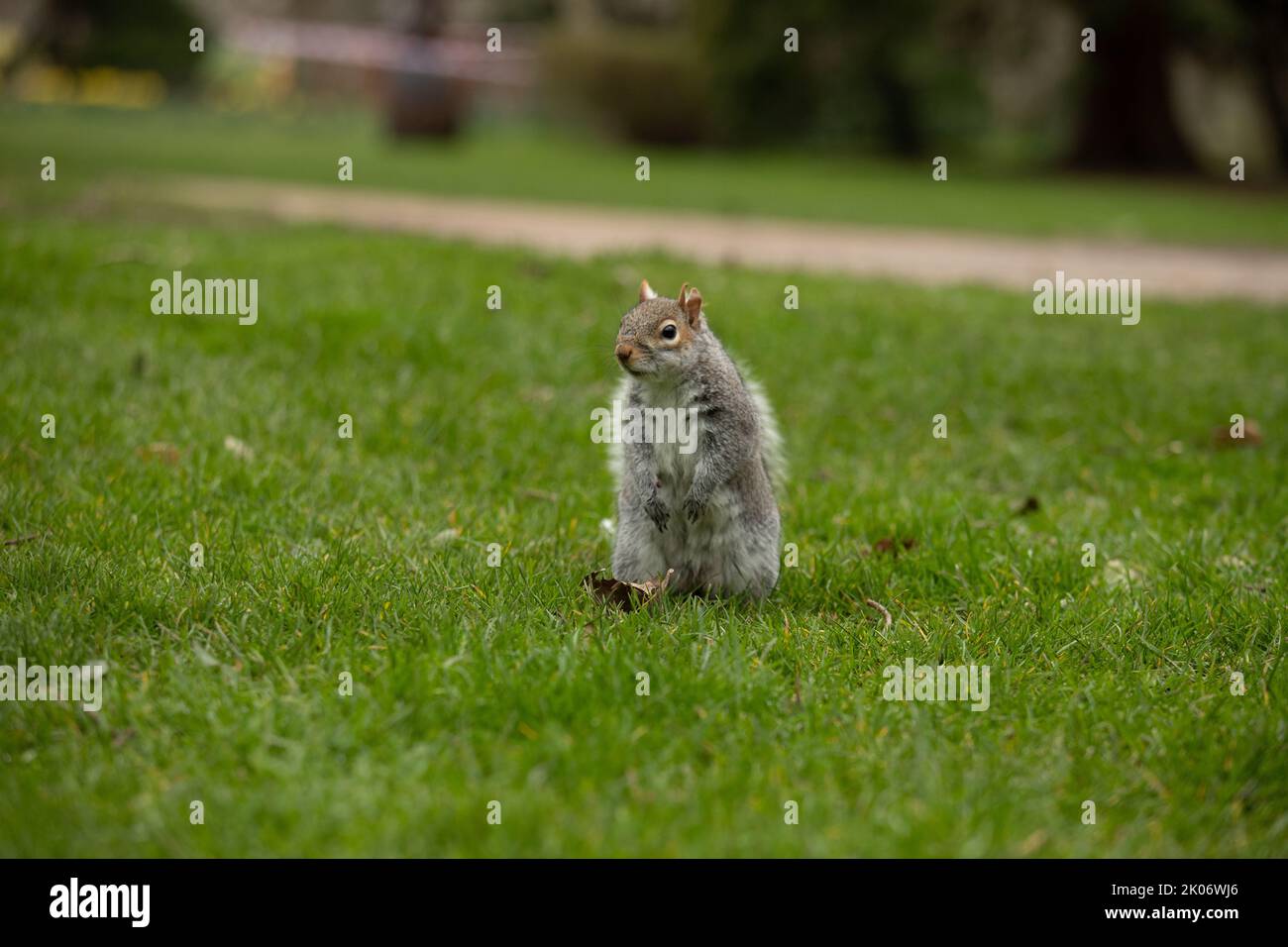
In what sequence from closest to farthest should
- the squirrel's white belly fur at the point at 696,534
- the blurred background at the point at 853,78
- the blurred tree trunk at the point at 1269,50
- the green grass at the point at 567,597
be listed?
the green grass at the point at 567,597 < the squirrel's white belly fur at the point at 696,534 < the blurred tree trunk at the point at 1269,50 < the blurred background at the point at 853,78

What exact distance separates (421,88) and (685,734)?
21912 mm

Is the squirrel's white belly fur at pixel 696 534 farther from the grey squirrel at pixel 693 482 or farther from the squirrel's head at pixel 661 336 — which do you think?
the squirrel's head at pixel 661 336

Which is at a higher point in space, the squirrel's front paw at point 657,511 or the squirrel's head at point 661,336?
the squirrel's head at point 661,336

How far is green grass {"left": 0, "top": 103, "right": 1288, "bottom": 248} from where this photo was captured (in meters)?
14.5

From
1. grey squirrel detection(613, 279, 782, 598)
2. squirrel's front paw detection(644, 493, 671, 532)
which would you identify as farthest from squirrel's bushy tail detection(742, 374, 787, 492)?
squirrel's front paw detection(644, 493, 671, 532)

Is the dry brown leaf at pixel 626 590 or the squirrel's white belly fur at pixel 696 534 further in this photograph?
the squirrel's white belly fur at pixel 696 534

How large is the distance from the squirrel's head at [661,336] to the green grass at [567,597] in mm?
722

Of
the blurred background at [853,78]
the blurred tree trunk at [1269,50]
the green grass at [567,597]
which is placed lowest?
the green grass at [567,597]

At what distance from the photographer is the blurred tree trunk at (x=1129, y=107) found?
22203 millimetres

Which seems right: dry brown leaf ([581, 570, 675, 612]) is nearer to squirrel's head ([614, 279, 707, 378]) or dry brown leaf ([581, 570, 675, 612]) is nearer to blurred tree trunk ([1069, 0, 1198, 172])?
→ squirrel's head ([614, 279, 707, 378])

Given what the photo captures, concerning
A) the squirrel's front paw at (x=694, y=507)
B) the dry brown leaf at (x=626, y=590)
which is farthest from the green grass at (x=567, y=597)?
the squirrel's front paw at (x=694, y=507)

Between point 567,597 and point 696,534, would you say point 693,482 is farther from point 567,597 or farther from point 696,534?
point 567,597

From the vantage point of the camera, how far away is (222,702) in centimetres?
315

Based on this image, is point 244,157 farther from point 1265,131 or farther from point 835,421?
point 1265,131
